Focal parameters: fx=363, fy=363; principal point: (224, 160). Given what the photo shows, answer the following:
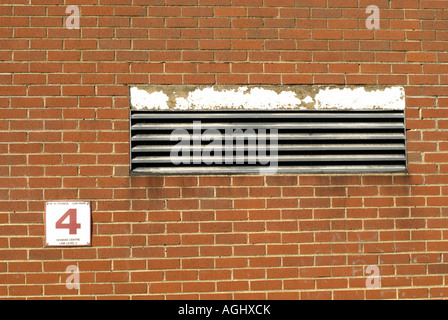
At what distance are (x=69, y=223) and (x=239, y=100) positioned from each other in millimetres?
1756

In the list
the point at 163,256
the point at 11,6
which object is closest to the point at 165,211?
the point at 163,256

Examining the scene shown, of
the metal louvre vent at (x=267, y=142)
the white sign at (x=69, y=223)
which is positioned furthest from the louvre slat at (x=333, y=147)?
the white sign at (x=69, y=223)

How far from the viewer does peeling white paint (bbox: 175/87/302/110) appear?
3.10 meters

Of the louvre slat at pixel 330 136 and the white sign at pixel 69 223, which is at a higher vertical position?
the louvre slat at pixel 330 136

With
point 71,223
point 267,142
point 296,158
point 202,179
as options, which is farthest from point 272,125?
point 71,223

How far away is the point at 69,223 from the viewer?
3004 mm

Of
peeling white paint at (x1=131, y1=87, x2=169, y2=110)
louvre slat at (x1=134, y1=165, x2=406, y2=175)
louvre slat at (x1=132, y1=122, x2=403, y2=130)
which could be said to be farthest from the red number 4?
peeling white paint at (x1=131, y1=87, x2=169, y2=110)

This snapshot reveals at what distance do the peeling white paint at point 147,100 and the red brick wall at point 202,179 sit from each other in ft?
0.33

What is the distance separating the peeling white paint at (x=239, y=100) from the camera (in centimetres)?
310

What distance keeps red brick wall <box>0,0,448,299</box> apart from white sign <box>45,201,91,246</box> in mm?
77

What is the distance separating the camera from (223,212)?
10.0 feet

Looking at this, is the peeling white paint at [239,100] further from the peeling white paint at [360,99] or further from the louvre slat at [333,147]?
the louvre slat at [333,147]

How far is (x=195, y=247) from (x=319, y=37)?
211 centimetres

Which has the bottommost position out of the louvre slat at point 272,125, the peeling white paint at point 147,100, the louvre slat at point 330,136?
the louvre slat at point 330,136
